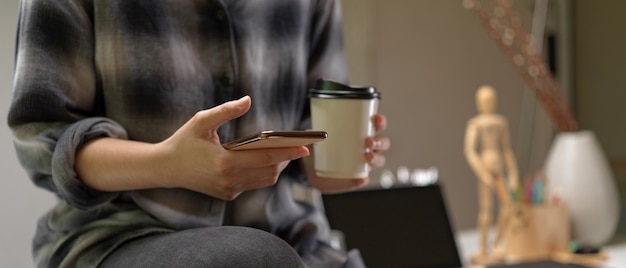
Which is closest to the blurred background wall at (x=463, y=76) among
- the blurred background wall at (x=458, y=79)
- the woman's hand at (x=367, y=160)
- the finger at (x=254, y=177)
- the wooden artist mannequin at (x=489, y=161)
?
the blurred background wall at (x=458, y=79)

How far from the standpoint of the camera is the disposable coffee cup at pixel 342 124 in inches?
18.9

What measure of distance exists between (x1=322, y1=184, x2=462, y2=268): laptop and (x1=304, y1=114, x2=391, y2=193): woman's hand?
63cm

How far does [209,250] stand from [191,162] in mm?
49

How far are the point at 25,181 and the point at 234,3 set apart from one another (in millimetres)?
162

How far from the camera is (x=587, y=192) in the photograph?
146 centimetres

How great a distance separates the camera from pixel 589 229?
1465 millimetres

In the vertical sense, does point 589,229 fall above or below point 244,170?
below

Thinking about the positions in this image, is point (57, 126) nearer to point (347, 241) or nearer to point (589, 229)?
point (347, 241)

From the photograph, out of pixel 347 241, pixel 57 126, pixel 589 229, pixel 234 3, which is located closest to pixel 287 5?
pixel 234 3

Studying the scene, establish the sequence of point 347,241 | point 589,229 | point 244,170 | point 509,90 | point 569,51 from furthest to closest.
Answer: point 569,51
point 509,90
point 589,229
point 347,241
point 244,170

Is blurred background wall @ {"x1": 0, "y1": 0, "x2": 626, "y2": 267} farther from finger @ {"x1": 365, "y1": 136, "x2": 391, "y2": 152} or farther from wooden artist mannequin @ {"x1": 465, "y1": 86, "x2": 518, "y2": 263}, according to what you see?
finger @ {"x1": 365, "y1": 136, "x2": 391, "y2": 152}

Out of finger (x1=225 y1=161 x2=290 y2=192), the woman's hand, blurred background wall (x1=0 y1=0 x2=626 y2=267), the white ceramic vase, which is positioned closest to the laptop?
blurred background wall (x1=0 y1=0 x2=626 y2=267)

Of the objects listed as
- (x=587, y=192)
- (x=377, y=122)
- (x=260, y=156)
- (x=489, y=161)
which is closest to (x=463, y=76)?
(x=489, y=161)

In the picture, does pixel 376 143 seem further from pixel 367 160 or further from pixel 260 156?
pixel 260 156
